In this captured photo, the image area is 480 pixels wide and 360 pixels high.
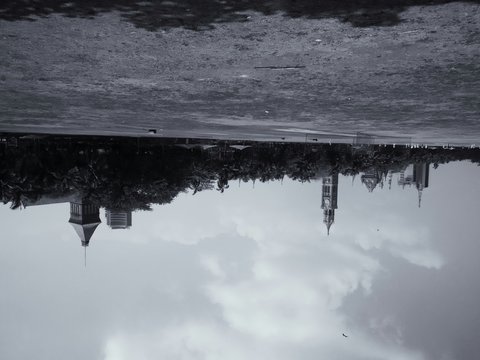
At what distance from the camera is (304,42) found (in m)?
4.86

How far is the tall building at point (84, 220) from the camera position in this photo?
103 feet

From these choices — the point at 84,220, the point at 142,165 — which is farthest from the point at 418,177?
the point at 142,165

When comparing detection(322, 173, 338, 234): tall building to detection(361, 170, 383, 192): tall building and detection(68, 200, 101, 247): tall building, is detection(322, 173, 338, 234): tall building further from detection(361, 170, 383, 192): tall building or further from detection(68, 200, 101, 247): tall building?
detection(68, 200, 101, 247): tall building

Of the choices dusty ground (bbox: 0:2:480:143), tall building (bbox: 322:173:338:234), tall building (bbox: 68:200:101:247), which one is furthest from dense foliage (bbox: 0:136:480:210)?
tall building (bbox: 322:173:338:234)

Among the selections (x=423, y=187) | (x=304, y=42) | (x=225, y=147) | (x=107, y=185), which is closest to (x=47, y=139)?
(x=107, y=185)

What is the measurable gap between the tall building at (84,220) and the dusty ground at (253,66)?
2273cm

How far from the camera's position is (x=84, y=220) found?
3184 centimetres

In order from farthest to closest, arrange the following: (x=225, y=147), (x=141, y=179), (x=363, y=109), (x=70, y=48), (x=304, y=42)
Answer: (x=225, y=147) < (x=141, y=179) < (x=363, y=109) < (x=70, y=48) < (x=304, y=42)

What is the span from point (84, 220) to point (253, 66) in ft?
95.1

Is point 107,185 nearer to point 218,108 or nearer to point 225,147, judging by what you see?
point 225,147

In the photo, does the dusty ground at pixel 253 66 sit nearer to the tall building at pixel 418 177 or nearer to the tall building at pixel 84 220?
the tall building at pixel 84 220

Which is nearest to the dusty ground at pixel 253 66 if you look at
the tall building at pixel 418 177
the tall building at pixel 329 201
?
the tall building at pixel 418 177

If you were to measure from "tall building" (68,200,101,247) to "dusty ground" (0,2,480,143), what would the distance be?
22.7 m

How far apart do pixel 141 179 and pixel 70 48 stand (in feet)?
53.8
